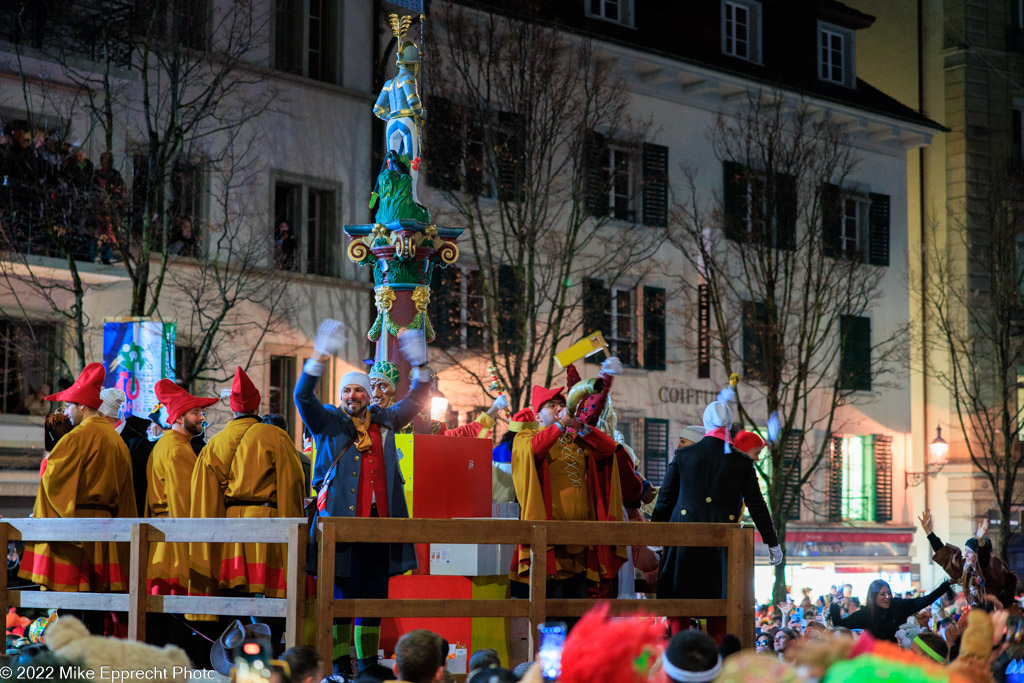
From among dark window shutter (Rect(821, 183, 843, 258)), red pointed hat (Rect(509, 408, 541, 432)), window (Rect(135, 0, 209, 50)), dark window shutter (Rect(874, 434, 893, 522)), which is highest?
window (Rect(135, 0, 209, 50))

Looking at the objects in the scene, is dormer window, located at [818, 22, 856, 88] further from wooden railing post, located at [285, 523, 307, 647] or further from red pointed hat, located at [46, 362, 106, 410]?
wooden railing post, located at [285, 523, 307, 647]

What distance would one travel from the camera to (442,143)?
79.2ft

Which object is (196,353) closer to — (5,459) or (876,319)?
(5,459)

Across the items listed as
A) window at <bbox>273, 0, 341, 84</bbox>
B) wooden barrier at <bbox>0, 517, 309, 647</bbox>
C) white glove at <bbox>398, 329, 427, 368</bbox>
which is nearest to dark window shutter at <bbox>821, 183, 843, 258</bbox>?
window at <bbox>273, 0, 341, 84</bbox>

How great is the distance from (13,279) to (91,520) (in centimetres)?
1187

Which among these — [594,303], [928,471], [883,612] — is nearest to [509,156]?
[594,303]

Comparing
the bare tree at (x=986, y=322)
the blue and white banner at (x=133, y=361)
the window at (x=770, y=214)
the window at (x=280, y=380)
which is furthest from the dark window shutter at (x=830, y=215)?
the blue and white banner at (x=133, y=361)

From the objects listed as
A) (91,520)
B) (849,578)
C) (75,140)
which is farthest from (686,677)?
(849,578)

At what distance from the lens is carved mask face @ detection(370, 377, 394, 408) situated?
1028 cm

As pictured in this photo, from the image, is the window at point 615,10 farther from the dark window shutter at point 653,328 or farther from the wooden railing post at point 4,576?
the wooden railing post at point 4,576

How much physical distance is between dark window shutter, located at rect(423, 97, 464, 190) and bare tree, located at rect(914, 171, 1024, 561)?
36.8 ft

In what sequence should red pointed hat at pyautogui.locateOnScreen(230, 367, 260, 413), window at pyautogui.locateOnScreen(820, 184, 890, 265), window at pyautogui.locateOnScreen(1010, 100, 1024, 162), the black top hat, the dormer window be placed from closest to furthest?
the black top hat, red pointed hat at pyautogui.locateOnScreen(230, 367, 260, 413), window at pyautogui.locateOnScreen(820, 184, 890, 265), the dormer window, window at pyautogui.locateOnScreen(1010, 100, 1024, 162)

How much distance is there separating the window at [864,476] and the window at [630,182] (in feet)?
23.2

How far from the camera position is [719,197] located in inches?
1146
